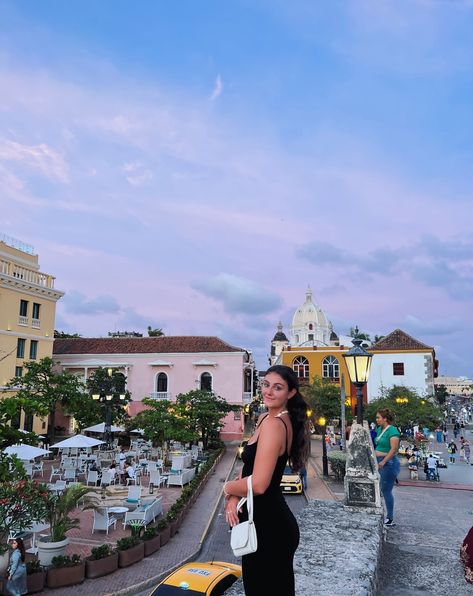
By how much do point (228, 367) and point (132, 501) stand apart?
21991mm

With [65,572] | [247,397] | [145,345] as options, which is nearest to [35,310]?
[145,345]

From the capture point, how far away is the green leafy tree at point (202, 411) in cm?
2658

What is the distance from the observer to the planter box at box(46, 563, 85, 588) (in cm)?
825

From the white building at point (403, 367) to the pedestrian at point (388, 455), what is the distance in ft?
121

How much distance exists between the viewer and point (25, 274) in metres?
29.5

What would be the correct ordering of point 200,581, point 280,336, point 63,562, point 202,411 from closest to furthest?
point 200,581 < point 63,562 < point 202,411 < point 280,336

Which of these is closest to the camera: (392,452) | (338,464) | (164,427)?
(392,452)

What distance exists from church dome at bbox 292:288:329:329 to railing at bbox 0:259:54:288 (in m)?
54.8

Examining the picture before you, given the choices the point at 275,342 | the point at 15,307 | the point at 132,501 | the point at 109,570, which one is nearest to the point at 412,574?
the point at 109,570

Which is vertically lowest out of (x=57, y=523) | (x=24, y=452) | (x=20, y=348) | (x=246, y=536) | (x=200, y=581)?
(x=57, y=523)

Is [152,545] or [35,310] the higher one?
[35,310]

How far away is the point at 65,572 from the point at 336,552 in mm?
6488

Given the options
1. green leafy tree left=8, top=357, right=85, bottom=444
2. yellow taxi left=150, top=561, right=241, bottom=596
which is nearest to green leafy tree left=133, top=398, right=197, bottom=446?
green leafy tree left=8, top=357, right=85, bottom=444

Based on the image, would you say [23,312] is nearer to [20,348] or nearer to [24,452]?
[20,348]
